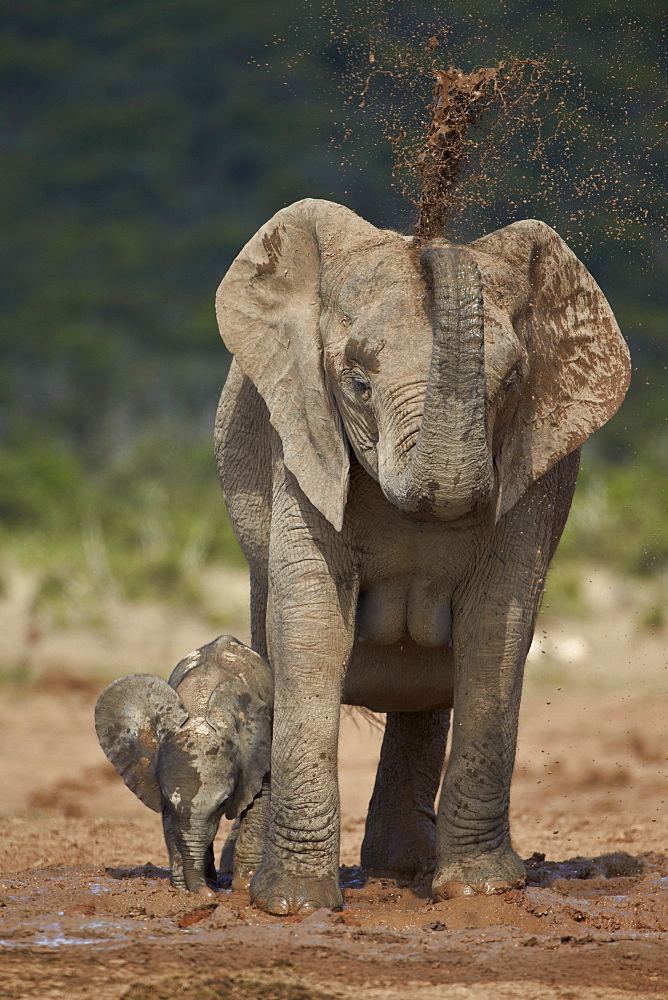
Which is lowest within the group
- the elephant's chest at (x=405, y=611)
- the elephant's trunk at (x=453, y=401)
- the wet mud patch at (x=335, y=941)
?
the wet mud patch at (x=335, y=941)

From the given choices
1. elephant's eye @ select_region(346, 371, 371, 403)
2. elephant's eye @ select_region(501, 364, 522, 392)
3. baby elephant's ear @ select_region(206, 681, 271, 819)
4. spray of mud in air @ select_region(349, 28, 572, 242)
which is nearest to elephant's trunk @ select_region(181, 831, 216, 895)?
baby elephant's ear @ select_region(206, 681, 271, 819)

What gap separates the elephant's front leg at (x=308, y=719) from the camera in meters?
5.27

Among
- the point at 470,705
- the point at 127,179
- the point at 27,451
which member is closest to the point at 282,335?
the point at 470,705

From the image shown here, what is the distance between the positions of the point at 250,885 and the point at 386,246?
2.34 meters

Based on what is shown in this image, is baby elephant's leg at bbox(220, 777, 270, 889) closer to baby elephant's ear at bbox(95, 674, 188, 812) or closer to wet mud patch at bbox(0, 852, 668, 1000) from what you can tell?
wet mud patch at bbox(0, 852, 668, 1000)

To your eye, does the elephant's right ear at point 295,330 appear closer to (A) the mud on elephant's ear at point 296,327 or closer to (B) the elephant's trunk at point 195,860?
(A) the mud on elephant's ear at point 296,327

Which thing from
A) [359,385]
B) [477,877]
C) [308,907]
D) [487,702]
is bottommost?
[308,907]

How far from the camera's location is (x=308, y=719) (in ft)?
17.3

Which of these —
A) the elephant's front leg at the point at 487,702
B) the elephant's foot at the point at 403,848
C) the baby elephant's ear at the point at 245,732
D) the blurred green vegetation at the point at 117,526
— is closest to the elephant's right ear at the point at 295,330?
the elephant's front leg at the point at 487,702

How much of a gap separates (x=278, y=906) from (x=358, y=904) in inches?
16.7

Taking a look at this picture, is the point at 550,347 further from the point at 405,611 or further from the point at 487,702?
the point at 487,702

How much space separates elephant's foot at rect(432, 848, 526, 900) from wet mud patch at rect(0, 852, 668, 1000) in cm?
6

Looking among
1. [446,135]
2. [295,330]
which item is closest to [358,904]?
[295,330]

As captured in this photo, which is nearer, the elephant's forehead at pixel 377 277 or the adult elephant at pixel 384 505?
the elephant's forehead at pixel 377 277
